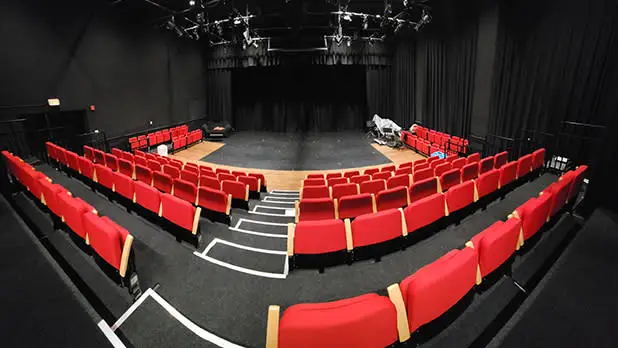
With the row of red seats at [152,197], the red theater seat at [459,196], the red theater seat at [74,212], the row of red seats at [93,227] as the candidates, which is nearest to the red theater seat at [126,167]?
the row of red seats at [152,197]

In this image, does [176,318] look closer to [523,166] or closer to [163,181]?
[163,181]

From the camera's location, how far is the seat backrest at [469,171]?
19.8ft

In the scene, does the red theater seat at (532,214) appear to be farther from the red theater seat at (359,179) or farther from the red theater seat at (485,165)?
the red theater seat at (359,179)

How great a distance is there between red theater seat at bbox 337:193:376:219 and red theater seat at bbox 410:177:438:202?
0.95 m

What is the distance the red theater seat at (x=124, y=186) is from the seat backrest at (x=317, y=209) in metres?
3.10

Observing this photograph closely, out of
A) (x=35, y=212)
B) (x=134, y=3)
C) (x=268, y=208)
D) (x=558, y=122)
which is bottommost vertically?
(x=268, y=208)

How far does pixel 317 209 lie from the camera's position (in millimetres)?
4492

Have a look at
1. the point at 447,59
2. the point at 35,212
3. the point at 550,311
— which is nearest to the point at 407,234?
the point at 550,311

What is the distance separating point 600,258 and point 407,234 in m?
2.15

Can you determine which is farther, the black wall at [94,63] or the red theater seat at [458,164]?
the black wall at [94,63]

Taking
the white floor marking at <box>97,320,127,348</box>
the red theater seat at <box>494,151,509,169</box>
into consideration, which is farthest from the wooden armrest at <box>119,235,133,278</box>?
the red theater seat at <box>494,151,509,169</box>

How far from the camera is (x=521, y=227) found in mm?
3121

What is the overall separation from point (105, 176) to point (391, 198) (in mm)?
5872

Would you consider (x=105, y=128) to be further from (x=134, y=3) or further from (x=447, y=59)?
(x=447, y=59)
